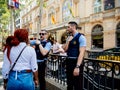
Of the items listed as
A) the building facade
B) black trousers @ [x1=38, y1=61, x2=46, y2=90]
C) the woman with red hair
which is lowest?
black trousers @ [x1=38, y1=61, x2=46, y2=90]

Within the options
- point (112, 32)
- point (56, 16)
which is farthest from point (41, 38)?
point (56, 16)

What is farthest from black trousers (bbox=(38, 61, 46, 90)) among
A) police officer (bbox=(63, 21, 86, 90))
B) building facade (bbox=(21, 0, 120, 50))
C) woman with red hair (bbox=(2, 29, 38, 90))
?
building facade (bbox=(21, 0, 120, 50))

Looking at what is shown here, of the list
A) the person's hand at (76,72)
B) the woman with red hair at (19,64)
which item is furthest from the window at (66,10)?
the woman with red hair at (19,64)

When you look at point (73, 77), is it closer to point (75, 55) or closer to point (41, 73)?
point (75, 55)

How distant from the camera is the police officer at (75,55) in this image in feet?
14.9

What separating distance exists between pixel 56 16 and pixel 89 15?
978 cm

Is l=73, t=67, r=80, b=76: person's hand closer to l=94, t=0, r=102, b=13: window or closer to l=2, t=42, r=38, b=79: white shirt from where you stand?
l=2, t=42, r=38, b=79: white shirt

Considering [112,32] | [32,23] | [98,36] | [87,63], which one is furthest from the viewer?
[32,23]

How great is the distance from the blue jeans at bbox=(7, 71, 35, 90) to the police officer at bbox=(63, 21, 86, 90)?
1.10 m

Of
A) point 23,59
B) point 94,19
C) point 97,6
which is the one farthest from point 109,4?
point 23,59

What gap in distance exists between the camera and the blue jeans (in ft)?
11.9

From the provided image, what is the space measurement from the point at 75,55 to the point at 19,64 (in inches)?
54.7

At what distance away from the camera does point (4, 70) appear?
3.78 meters

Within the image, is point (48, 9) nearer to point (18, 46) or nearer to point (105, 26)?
point (105, 26)
